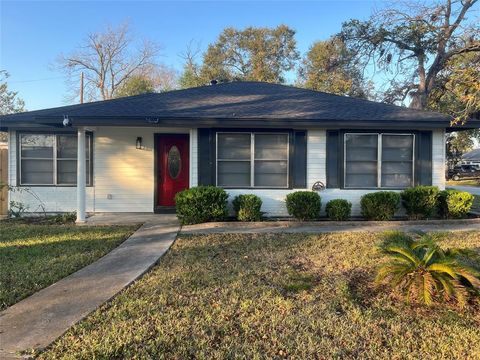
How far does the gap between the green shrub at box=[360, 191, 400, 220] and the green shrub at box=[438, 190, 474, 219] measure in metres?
1.20

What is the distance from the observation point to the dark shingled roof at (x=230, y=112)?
9328 millimetres

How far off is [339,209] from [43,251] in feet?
21.2

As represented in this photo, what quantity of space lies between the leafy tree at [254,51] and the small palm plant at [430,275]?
33.0m

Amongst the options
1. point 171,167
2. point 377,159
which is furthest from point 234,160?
point 377,159

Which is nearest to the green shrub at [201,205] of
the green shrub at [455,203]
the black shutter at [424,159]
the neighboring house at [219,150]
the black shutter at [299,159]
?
the neighboring house at [219,150]

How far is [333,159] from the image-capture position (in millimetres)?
10078

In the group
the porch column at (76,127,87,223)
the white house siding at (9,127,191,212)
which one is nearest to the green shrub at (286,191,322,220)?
the white house siding at (9,127,191,212)

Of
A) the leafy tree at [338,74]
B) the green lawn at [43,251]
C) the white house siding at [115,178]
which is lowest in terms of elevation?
the green lawn at [43,251]

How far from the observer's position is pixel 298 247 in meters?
6.81

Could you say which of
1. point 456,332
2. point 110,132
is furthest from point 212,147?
point 456,332

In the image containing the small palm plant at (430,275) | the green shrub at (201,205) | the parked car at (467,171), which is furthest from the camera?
the parked car at (467,171)

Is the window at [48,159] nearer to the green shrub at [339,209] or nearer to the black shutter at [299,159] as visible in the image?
the black shutter at [299,159]

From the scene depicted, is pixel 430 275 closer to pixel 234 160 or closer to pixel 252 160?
pixel 252 160

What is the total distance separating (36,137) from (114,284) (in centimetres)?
753
